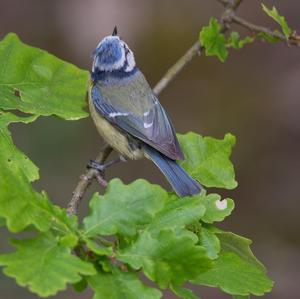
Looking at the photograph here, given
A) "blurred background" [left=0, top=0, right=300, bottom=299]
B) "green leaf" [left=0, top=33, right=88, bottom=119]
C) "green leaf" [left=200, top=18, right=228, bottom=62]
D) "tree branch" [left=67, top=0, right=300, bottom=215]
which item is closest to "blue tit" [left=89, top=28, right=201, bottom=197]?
"tree branch" [left=67, top=0, right=300, bottom=215]

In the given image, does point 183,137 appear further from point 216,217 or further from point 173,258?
point 173,258

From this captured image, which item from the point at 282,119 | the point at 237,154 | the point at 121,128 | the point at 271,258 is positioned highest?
the point at 121,128

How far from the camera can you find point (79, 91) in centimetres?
201

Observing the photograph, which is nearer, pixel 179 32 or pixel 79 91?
pixel 79 91

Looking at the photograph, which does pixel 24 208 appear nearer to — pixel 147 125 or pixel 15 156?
pixel 15 156

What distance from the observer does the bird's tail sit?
2.08 m

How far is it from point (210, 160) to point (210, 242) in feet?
1.08

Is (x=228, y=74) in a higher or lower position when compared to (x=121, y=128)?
lower

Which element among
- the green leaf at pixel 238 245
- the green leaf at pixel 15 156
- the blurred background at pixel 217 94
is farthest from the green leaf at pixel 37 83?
the blurred background at pixel 217 94

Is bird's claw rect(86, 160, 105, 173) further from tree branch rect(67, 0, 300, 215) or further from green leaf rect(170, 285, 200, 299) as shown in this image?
green leaf rect(170, 285, 200, 299)

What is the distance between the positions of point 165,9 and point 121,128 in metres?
2.79

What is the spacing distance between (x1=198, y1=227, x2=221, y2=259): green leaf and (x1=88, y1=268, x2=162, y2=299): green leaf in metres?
0.26

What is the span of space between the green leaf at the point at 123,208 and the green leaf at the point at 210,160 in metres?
0.45

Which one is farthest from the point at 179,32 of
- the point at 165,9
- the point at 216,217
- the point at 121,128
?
the point at 216,217
